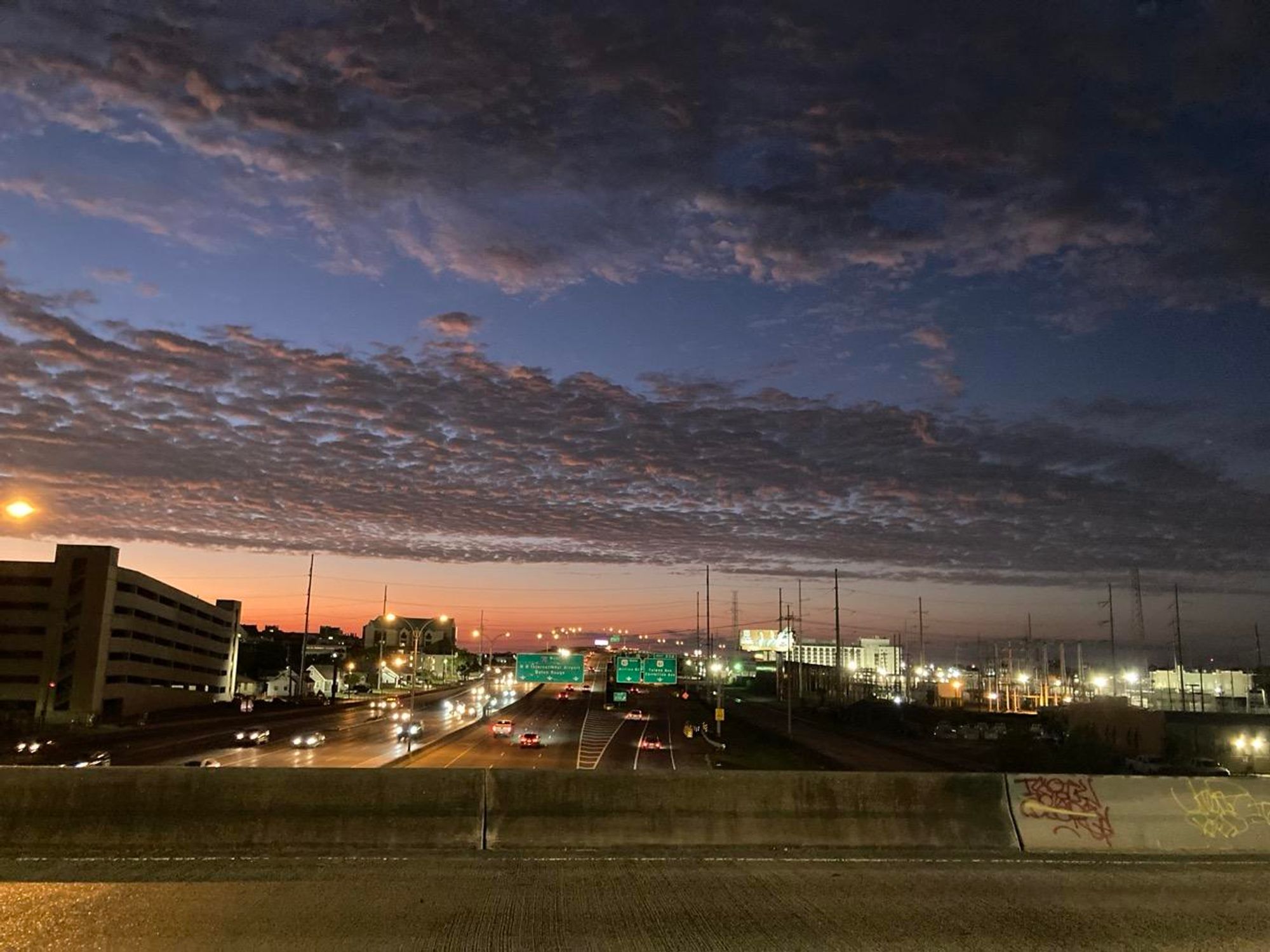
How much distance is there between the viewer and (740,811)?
12781mm

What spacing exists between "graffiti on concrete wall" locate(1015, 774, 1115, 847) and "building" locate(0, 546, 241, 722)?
295 ft

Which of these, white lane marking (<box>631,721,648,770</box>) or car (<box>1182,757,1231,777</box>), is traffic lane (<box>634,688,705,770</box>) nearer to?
white lane marking (<box>631,721,648,770</box>)

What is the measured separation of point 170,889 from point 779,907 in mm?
6988

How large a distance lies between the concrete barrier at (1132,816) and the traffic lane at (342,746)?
28.7 meters

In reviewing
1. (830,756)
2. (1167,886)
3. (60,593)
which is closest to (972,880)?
(1167,886)

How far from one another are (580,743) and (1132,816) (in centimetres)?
6291

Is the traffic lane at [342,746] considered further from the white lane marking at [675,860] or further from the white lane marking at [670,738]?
the white lane marking at [675,860]

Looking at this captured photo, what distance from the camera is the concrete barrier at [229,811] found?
1180 centimetres

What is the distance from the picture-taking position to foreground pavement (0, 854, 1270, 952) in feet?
29.3

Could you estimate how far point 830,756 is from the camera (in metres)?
69.6

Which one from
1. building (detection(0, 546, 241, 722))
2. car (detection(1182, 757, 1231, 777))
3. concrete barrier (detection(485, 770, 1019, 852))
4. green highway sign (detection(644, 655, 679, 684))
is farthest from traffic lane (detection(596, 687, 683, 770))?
building (detection(0, 546, 241, 722))

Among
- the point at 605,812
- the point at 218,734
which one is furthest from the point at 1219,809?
the point at 218,734

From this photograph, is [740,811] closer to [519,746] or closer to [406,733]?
[519,746]

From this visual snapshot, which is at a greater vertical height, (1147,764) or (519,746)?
(1147,764)
